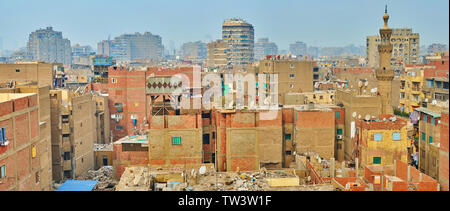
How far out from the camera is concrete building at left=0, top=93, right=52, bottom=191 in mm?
8289

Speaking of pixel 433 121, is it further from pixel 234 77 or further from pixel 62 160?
pixel 234 77

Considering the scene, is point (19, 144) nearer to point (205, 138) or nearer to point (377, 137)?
point (205, 138)

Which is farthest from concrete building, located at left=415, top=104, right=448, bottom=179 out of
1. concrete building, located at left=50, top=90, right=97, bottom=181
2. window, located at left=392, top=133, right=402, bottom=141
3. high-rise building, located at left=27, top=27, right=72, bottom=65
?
high-rise building, located at left=27, top=27, right=72, bottom=65

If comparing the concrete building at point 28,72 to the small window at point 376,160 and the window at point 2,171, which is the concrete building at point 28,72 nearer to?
the window at point 2,171

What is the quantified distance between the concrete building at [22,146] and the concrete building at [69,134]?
3403mm

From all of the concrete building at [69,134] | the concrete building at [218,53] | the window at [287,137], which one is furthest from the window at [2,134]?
the concrete building at [218,53]

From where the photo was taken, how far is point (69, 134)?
14859 mm

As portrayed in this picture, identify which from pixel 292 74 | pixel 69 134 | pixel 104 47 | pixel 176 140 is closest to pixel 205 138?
pixel 176 140

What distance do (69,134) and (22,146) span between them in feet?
19.0

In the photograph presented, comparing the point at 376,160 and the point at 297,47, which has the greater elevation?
the point at 297,47

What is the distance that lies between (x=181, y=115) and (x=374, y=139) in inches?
193

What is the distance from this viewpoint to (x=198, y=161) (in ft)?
36.2

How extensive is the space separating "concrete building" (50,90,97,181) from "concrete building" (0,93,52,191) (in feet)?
11.2
